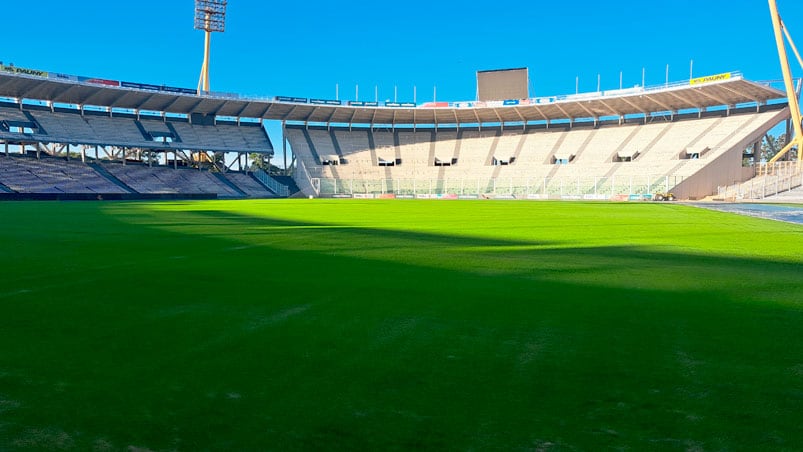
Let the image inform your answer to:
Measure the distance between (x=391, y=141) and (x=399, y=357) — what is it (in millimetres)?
72032

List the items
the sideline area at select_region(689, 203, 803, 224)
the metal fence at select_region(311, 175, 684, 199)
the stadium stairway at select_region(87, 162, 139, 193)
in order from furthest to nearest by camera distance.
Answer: the stadium stairway at select_region(87, 162, 139, 193), the metal fence at select_region(311, 175, 684, 199), the sideline area at select_region(689, 203, 803, 224)

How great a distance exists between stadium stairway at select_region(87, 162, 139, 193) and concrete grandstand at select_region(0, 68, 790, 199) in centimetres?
23

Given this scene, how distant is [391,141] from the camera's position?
244ft

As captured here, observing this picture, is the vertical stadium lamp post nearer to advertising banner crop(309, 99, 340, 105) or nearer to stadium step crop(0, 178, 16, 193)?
advertising banner crop(309, 99, 340, 105)

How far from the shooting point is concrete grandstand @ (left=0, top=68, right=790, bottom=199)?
170ft

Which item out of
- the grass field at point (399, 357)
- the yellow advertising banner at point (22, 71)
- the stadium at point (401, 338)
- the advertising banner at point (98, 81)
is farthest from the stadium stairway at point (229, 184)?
the grass field at point (399, 357)

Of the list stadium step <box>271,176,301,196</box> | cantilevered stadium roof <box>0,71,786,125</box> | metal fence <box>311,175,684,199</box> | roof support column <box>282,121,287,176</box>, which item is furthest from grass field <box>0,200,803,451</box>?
roof support column <box>282,121,287,176</box>

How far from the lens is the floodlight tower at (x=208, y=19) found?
2544 inches

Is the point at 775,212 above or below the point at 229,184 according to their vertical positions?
below

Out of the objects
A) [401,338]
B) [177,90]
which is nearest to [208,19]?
[177,90]

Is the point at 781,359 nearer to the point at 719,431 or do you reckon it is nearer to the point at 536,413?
the point at 719,431

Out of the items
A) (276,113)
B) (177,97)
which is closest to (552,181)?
(276,113)

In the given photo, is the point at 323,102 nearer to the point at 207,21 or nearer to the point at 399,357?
the point at 207,21

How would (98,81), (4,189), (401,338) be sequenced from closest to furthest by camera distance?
→ (401,338)
(4,189)
(98,81)
